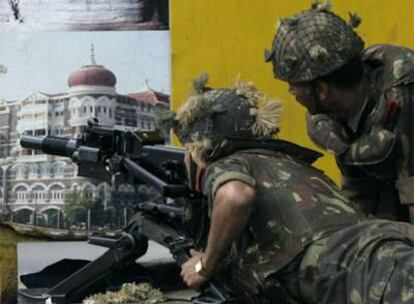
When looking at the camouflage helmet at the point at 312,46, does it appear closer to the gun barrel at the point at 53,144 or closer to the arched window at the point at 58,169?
the gun barrel at the point at 53,144

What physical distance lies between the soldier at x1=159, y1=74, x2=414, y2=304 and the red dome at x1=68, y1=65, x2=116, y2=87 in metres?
1.84

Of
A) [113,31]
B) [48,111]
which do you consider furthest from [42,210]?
[113,31]

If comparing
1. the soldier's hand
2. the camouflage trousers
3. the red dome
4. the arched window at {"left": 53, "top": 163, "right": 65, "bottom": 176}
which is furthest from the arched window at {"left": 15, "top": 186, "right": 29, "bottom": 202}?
the camouflage trousers

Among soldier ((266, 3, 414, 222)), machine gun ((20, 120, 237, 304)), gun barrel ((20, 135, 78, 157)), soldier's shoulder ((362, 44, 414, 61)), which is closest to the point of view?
soldier ((266, 3, 414, 222))

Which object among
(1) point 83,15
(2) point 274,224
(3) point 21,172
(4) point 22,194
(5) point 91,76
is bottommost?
(4) point 22,194

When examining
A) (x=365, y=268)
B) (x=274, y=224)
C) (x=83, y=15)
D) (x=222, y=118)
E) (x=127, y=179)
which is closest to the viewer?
(x=365, y=268)

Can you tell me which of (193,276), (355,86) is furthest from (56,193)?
(355,86)

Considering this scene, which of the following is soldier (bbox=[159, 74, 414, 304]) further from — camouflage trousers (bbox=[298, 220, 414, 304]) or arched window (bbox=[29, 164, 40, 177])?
arched window (bbox=[29, 164, 40, 177])

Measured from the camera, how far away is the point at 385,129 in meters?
3.69

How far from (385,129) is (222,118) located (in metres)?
0.67

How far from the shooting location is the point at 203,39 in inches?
211

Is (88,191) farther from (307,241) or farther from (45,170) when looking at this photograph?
(307,241)

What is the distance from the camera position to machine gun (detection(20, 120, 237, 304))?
4457 mm

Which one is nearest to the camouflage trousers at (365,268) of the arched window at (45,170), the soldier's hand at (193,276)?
the soldier's hand at (193,276)
